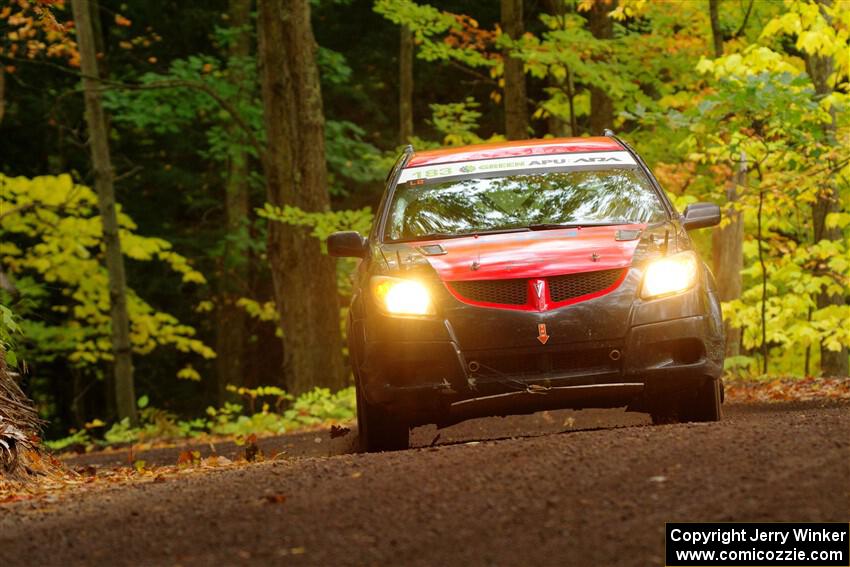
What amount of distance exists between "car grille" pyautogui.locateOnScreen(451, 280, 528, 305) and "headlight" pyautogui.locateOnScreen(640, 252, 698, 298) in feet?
2.26

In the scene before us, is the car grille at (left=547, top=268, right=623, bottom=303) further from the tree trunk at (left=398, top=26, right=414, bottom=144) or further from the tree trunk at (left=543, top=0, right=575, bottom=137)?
the tree trunk at (left=398, top=26, right=414, bottom=144)

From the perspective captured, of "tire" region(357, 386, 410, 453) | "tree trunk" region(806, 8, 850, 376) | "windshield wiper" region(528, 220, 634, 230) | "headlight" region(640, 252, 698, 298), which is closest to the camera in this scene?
"headlight" region(640, 252, 698, 298)

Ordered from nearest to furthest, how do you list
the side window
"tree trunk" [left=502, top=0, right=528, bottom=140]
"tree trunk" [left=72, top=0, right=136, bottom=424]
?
the side window < "tree trunk" [left=502, top=0, right=528, bottom=140] < "tree trunk" [left=72, top=0, right=136, bottom=424]

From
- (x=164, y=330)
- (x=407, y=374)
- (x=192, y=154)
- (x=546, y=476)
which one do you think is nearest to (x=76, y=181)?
(x=192, y=154)

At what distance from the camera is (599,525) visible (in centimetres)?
481

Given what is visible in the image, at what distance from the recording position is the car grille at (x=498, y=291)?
7426mm

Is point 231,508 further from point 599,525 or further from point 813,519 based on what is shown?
point 813,519

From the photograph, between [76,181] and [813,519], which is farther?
[76,181]

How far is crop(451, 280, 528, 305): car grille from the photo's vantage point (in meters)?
7.43

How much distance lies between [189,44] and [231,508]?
87.0ft

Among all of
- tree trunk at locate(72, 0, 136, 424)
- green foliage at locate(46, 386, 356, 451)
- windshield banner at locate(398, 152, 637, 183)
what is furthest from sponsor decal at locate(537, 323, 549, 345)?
tree trunk at locate(72, 0, 136, 424)

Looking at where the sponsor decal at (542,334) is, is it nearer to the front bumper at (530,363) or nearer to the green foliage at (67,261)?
the front bumper at (530,363)

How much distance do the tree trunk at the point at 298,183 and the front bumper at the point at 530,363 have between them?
9.82m

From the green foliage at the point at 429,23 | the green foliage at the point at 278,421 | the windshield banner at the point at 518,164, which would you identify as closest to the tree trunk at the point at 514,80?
the green foliage at the point at 429,23
